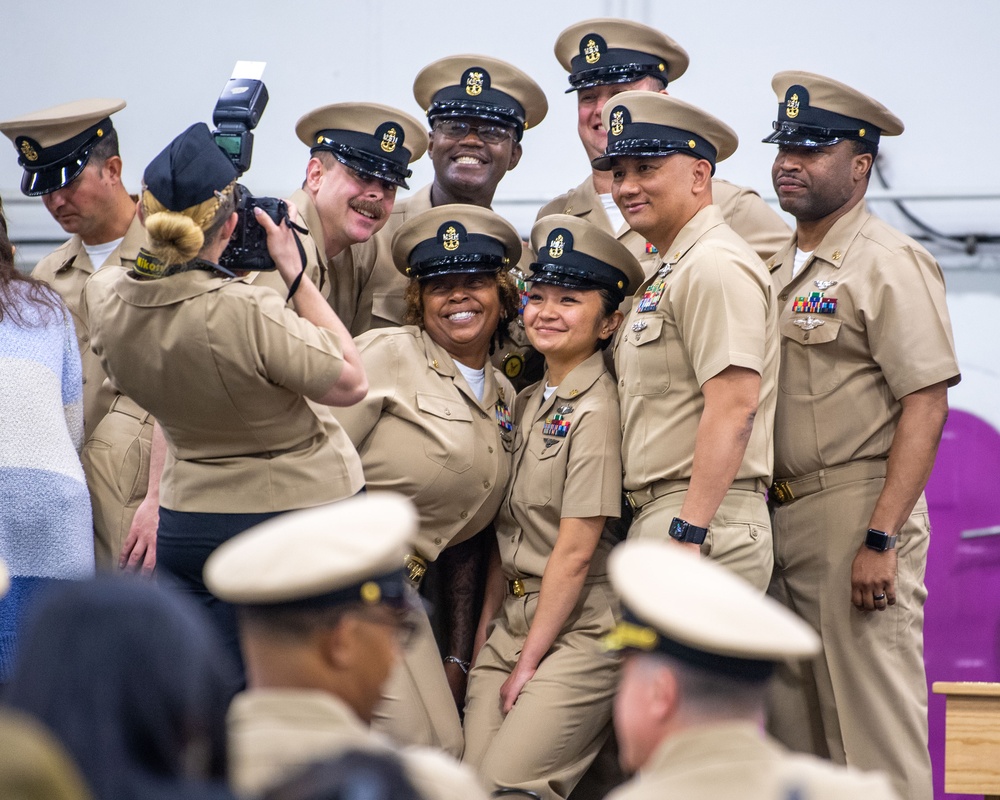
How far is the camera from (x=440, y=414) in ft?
10.9

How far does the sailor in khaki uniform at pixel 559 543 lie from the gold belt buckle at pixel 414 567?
214 mm

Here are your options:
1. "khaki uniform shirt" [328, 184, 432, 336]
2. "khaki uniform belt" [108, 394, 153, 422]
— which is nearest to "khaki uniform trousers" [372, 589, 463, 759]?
"khaki uniform belt" [108, 394, 153, 422]

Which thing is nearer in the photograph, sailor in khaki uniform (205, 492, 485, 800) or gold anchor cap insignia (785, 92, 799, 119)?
sailor in khaki uniform (205, 492, 485, 800)

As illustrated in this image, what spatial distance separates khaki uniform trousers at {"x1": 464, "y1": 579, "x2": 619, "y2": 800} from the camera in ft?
10.3

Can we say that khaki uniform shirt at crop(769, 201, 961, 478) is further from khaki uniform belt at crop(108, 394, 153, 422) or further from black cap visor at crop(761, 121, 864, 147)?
khaki uniform belt at crop(108, 394, 153, 422)

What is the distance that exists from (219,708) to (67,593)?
0.17 metres

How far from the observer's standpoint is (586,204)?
12.6ft

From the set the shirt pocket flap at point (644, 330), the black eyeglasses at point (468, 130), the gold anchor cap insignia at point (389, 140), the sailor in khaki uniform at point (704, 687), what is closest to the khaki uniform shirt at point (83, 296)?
the gold anchor cap insignia at point (389, 140)

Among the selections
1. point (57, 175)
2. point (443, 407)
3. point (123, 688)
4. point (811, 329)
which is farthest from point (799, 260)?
point (123, 688)

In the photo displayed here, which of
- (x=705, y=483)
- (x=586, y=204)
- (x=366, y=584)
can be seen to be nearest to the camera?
(x=366, y=584)

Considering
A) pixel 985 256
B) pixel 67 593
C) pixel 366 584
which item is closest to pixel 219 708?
pixel 67 593

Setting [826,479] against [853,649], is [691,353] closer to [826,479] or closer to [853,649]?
[826,479]

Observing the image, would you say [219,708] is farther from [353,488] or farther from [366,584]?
[353,488]

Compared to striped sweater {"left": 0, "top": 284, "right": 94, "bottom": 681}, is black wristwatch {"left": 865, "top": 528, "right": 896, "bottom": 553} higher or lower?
lower
